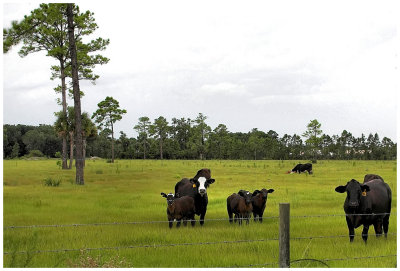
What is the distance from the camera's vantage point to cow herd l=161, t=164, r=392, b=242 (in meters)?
9.36

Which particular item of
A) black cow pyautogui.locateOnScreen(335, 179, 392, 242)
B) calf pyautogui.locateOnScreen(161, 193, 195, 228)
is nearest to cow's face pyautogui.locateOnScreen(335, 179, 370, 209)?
black cow pyautogui.locateOnScreen(335, 179, 392, 242)

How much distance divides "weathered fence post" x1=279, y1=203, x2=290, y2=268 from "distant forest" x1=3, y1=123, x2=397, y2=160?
248 ft

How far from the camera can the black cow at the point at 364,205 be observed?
929 cm

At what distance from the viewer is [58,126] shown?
39094mm

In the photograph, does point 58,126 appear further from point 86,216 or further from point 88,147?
point 88,147

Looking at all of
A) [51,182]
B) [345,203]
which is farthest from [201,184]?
[51,182]

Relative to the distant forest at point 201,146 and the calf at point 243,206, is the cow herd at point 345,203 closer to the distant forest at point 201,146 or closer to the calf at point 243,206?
the calf at point 243,206

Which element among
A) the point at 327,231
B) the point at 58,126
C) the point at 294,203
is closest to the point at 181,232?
the point at 327,231

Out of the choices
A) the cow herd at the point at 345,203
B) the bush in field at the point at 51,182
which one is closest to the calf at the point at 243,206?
the cow herd at the point at 345,203

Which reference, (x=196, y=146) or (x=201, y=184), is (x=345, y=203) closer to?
Answer: (x=201, y=184)

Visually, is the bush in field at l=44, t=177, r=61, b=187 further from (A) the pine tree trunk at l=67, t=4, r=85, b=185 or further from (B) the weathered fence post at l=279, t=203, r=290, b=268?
(B) the weathered fence post at l=279, t=203, r=290, b=268

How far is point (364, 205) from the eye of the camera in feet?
31.1

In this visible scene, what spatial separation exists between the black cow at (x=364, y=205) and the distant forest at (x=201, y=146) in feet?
234

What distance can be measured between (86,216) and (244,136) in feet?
349
